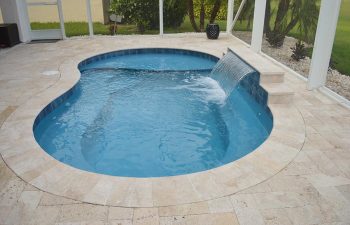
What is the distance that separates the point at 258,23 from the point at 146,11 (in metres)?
5.74

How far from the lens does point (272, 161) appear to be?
14.2ft

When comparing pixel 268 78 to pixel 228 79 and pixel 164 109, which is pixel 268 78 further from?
pixel 164 109

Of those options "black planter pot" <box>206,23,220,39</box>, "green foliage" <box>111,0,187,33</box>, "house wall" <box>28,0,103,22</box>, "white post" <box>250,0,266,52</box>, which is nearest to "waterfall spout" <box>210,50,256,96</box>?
"white post" <box>250,0,266,52</box>

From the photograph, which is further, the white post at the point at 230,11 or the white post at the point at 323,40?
the white post at the point at 230,11

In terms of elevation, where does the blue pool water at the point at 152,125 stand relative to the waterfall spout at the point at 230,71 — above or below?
below

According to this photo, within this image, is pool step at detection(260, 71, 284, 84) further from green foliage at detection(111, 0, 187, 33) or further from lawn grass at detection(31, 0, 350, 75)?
green foliage at detection(111, 0, 187, 33)

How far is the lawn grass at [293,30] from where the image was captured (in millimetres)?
8152

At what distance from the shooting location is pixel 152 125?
6.36 metres

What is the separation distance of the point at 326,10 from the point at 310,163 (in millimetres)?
3444

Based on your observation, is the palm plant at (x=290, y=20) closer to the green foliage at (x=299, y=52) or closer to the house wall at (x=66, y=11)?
the green foliage at (x=299, y=52)

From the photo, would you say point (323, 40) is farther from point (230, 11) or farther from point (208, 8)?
point (208, 8)

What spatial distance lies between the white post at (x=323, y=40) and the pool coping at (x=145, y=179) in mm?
2012

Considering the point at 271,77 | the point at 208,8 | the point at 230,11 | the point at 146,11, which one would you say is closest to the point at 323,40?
the point at 271,77

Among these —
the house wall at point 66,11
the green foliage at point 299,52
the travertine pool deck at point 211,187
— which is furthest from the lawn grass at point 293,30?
the travertine pool deck at point 211,187
